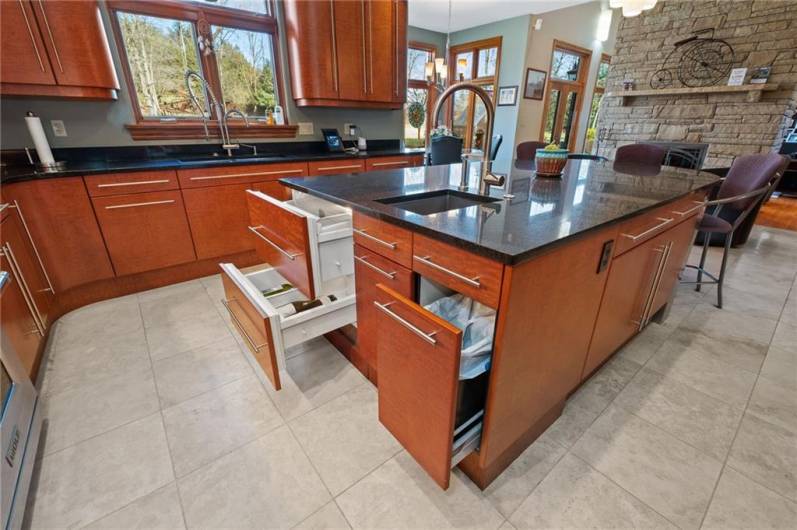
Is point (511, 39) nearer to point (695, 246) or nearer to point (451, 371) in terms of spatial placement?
point (695, 246)

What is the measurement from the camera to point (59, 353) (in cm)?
174

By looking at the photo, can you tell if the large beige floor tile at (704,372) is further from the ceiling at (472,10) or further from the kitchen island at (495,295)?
the ceiling at (472,10)

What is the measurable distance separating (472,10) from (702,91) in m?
3.30

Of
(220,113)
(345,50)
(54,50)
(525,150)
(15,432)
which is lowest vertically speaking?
(15,432)

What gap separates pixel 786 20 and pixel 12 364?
6.98 meters

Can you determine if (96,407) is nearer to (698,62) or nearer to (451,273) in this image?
(451,273)

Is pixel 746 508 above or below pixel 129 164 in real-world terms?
below

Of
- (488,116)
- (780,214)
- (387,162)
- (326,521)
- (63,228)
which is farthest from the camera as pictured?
(780,214)

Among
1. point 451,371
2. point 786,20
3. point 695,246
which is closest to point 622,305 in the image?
point 451,371

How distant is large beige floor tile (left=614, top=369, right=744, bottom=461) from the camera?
1.29m

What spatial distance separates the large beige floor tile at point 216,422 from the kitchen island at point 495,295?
0.50m

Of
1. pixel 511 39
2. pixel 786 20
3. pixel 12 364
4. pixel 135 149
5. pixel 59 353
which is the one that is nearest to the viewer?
pixel 12 364

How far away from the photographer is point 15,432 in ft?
3.47

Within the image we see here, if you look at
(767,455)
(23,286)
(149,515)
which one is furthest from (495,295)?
(23,286)
